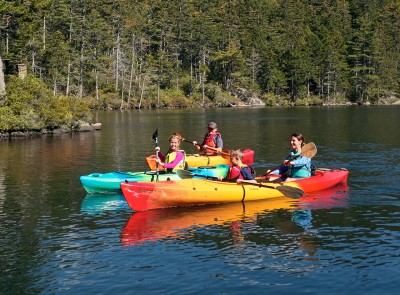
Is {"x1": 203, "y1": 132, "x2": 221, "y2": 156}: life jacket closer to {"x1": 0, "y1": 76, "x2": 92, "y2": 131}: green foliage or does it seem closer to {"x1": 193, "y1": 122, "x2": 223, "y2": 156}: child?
{"x1": 193, "y1": 122, "x2": 223, "y2": 156}: child

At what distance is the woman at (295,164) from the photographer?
59.0 feet

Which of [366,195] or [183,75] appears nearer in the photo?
[366,195]

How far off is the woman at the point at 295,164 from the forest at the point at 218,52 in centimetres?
4997

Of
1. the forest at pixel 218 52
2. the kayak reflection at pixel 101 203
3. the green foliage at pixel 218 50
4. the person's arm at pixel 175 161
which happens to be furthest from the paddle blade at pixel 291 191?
the green foliage at pixel 218 50

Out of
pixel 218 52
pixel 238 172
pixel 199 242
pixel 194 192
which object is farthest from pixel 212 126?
pixel 218 52

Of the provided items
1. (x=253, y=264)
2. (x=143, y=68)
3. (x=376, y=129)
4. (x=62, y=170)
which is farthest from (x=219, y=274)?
(x=143, y=68)

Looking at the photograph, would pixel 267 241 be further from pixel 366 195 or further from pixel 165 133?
pixel 165 133

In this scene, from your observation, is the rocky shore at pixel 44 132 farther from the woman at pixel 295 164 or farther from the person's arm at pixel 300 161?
the person's arm at pixel 300 161

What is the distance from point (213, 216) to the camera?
15648 millimetres

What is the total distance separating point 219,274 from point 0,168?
16.8m

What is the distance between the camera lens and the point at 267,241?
1316 centimetres

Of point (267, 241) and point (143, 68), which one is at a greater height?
point (143, 68)

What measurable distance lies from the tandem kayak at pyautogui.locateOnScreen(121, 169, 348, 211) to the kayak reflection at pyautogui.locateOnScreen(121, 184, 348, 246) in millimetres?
187

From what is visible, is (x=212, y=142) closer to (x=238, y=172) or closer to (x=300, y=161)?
(x=300, y=161)
